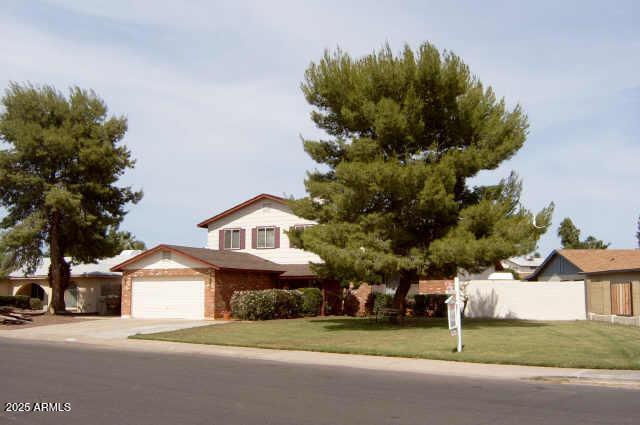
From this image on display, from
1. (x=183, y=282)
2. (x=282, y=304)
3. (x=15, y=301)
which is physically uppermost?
(x=183, y=282)

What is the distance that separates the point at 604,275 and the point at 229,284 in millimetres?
17985

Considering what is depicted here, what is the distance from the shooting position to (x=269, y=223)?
37750 mm

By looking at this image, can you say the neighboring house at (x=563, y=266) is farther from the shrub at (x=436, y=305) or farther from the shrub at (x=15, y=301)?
the shrub at (x=15, y=301)

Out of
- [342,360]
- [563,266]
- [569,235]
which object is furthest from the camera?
[569,235]

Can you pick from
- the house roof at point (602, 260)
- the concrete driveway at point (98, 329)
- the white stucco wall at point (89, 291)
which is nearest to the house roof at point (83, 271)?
the white stucco wall at point (89, 291)

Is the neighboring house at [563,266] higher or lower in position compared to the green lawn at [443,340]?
higher

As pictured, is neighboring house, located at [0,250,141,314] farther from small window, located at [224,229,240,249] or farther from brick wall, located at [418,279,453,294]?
brick wall, located at [418,279,453,294]

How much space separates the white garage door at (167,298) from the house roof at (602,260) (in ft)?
63.0

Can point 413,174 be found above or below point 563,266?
above

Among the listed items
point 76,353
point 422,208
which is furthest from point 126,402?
point 422,208

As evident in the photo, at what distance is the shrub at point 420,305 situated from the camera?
108ft

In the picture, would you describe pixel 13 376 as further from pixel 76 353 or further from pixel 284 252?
pixel 284 252

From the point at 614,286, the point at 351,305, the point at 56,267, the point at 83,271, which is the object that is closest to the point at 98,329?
the point at 56,267

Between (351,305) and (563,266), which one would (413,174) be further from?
(563,266)
